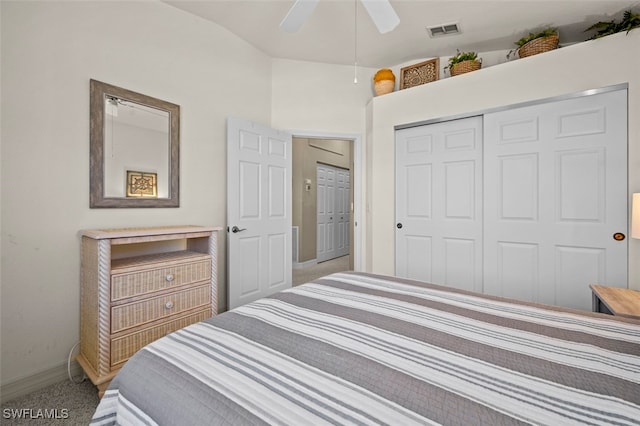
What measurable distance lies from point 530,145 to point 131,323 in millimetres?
3332

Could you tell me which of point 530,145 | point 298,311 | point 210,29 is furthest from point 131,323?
point 530,145

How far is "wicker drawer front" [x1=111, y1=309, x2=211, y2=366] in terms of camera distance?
67.0 inches

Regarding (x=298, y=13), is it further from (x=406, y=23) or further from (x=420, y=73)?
(x=420, y=73)

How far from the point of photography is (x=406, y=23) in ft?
8.95

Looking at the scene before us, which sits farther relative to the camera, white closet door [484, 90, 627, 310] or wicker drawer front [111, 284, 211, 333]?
white closet door [484, 90, 627, 310]

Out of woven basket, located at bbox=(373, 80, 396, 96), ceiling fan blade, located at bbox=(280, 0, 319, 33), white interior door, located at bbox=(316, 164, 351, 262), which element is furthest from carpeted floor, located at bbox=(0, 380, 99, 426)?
white interior door, located at bbox=(316, 164, 351, 262)

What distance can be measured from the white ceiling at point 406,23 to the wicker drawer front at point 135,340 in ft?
8.38

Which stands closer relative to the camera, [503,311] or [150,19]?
[503,311]

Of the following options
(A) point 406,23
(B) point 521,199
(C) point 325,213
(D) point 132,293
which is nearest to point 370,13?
(A) point 406,23

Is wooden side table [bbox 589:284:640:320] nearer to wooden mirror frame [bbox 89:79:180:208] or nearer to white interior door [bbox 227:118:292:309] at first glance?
white interior door [bbox 227:118:292:309]

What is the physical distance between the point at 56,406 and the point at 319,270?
3661 millimetres

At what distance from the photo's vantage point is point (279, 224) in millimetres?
3240

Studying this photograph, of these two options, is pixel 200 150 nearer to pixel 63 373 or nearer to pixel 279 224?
pixel 279 224

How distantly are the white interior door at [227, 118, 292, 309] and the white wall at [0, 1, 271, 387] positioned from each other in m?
0.60
